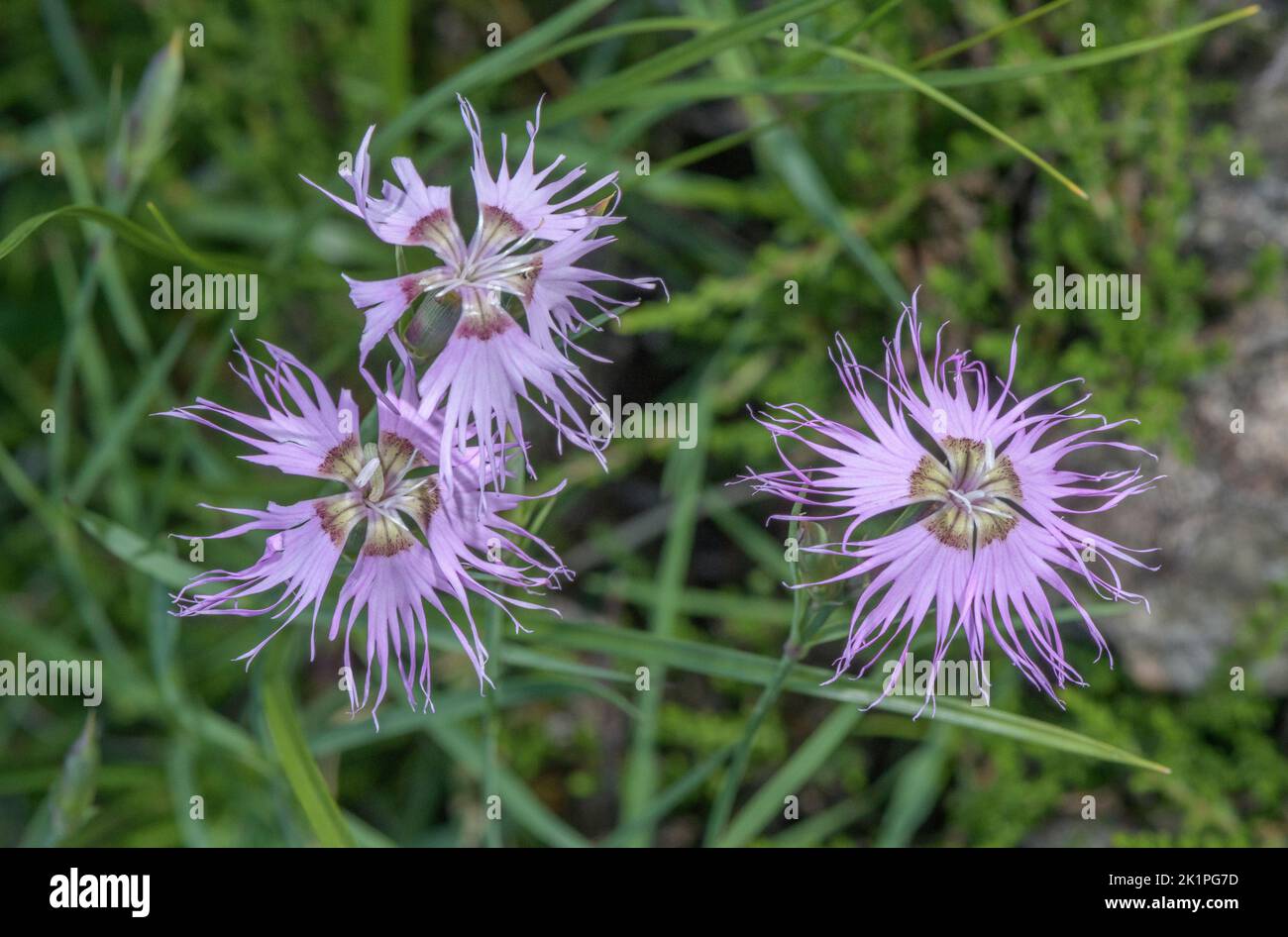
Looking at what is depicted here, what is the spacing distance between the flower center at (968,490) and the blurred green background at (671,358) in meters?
0.52

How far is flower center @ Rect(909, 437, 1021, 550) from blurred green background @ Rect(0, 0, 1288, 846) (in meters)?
0.52

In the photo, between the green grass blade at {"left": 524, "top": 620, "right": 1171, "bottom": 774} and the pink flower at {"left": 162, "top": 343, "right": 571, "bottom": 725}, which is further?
the green grass blade at {"left": 524, "top": 620, "right": 1171, "bottom": 774}

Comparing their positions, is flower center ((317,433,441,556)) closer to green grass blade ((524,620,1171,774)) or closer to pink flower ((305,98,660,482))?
pink flower ((305,98,660,482))

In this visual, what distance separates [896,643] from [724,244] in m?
1.09

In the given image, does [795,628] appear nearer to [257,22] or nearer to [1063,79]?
[1063,79]

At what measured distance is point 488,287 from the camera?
108cm

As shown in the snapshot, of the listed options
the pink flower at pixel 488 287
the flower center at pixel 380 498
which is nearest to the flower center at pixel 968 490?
the pink flower at pixel 488 287

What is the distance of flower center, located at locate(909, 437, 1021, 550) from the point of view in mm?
1135

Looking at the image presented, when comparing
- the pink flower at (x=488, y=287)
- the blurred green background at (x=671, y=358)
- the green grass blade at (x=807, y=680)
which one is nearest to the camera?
the pink flower at (x=488, y=287)

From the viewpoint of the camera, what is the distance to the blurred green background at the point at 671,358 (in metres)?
1.83

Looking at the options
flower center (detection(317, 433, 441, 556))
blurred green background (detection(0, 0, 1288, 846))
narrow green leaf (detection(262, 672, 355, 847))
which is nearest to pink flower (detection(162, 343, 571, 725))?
flower center (detection(317, 433, 441, 556))

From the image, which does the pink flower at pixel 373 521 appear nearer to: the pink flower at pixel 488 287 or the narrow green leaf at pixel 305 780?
the pink flower at pixel 488 287
